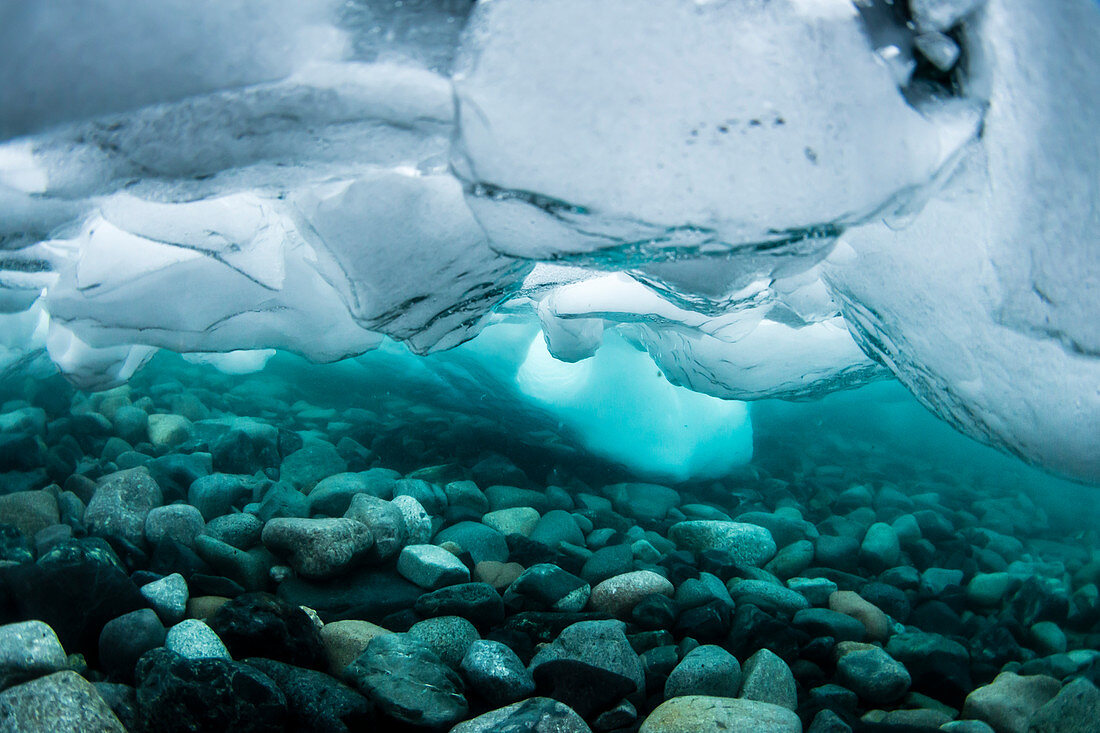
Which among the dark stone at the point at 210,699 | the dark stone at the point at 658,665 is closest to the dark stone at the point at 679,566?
the dark stone at the point at 658,665

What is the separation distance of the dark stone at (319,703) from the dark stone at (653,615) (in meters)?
1.33

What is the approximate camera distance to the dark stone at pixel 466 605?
8.27 feet

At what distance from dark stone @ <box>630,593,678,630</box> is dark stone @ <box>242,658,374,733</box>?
1331 mm

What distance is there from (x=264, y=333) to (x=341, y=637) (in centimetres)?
179

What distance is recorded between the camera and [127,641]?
6.57 ft

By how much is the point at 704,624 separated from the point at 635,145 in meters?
2.29

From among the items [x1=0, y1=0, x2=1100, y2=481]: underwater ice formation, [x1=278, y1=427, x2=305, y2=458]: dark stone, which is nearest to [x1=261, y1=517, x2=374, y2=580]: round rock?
[x1=0, y1=0, x2=1100, y2=481]: underwater ice formation

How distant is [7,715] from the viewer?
4.97 ft

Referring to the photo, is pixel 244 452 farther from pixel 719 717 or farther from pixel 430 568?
pixel 719 717

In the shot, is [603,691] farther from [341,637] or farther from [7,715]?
[7,715]

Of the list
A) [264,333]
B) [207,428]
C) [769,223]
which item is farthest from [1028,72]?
A: [207,428]

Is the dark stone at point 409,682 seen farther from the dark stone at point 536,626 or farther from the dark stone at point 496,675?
the dark stone at point 536,626

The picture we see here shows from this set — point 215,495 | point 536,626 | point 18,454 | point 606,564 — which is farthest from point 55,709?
point 18,454

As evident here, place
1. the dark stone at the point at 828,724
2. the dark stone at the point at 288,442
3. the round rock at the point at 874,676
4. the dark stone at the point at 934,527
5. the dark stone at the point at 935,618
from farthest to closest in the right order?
the dark stone at the point at 934,527 < the dark stone at the point at 288,442 < the dark stone at the point at 935,618 < the round rock at the point at 874,676 < the dark stone at the point at 828,724
